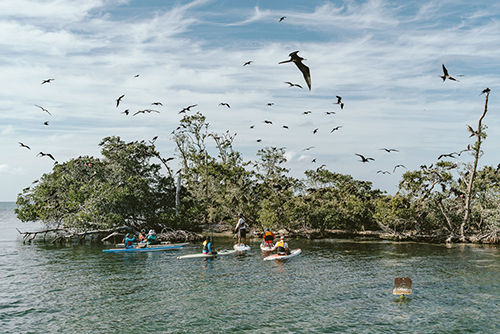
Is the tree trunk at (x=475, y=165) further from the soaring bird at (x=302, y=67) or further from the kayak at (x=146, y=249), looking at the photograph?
the soaring bird at (x=302, y=67)

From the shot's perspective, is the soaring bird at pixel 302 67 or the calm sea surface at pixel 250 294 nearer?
the soaring bird at pixel 302 67

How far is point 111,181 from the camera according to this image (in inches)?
1683

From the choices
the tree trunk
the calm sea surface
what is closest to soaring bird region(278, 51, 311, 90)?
the calm sea surface

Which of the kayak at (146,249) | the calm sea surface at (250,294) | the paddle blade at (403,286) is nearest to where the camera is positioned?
the calm sea surface at (250,294)

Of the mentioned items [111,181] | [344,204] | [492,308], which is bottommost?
[492,308]

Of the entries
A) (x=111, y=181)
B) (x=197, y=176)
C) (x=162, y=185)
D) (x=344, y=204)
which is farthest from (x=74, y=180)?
(x=344, y=204)

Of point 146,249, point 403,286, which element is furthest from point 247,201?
point 403,286

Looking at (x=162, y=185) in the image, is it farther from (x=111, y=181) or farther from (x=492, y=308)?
(x=492, y=308)

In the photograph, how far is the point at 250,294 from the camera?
1806 centimetres

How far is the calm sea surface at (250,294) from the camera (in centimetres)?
1412

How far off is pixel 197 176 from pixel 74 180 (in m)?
14.3

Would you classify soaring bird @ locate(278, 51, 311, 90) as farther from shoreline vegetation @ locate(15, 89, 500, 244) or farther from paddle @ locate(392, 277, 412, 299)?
shoreline vegetation @ locate(15, 89, 500, 244)

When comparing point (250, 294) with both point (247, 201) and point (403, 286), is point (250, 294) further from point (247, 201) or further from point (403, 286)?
point (247, 201)

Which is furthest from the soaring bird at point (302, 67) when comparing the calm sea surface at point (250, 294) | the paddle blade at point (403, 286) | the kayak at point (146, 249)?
the kayak at point (146, 249)
